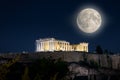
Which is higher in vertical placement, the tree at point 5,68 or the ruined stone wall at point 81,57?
→ the ruined stone wall at point 81,57

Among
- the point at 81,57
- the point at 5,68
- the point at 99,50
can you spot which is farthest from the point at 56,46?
the point at 5,68

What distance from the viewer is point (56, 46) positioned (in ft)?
392

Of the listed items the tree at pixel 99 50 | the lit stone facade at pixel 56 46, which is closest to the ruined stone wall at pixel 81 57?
the tree at pixel 99 50

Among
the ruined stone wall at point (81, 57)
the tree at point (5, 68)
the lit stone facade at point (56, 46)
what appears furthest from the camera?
the lit stone facade at point (56, 46)

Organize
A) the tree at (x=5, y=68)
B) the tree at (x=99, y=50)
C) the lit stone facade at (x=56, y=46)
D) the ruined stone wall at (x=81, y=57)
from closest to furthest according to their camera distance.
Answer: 1. the tree at (x=5, y=68)
2. the ruined stone wall at (x=81, y=57)
3. the tree at (x=99, y=50)
4. the lit stone facade at (x=56, y=46)

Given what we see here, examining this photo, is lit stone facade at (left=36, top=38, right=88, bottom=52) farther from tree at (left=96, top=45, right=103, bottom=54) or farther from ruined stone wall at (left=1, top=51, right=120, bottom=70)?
ruined stone wall at (left=1, top=51, right=120, bottom=70)

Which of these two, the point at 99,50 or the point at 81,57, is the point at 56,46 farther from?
the point at 81,57

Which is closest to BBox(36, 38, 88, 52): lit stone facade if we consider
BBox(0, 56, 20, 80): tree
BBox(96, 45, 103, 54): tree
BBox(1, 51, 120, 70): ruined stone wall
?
BBox(96, 45, 103, 54): tree

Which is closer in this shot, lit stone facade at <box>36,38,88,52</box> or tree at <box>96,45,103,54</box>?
tree at <box>96,45,103,54</box>

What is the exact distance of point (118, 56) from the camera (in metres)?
83.6

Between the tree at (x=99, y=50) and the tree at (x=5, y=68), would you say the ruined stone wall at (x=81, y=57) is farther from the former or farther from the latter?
the tree at (x=5, y=68)

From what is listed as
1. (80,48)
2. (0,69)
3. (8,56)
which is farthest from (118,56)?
(0,69)

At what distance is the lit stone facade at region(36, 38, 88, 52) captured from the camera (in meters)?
119

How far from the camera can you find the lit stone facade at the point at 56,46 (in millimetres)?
119194
